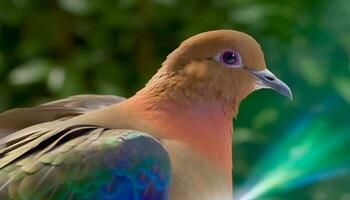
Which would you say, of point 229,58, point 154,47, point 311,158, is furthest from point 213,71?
point 154,47

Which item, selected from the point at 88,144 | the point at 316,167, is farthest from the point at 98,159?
the point at 316,167

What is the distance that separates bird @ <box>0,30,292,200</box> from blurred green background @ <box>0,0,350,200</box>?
273 millimetres

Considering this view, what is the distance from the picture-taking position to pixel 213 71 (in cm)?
115

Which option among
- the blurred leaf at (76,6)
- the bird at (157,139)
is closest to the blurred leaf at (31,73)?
the blurred leaf at (76,6)

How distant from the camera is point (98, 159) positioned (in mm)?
1064

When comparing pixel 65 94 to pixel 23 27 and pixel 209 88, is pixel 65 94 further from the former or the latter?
pixel 209 88

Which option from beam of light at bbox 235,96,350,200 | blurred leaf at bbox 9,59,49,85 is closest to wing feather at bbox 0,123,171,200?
beam of light at bbox 235,96,350,200

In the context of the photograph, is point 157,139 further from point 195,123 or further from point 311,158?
point 311,158

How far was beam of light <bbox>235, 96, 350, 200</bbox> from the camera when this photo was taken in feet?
3.34

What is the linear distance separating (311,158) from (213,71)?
0.19 m

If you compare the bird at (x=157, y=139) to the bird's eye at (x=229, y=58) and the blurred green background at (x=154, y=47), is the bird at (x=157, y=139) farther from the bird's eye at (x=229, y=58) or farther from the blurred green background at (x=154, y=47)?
the blurred green background at (x=154, y=47)

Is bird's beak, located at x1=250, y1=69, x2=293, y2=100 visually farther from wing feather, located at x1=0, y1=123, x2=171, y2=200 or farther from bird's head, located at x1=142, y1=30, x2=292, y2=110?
wing feather, located at x1=0, y1=123, x2=171, y2=200

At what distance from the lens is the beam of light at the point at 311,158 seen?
40.1 inches

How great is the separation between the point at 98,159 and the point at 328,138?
258 mm
